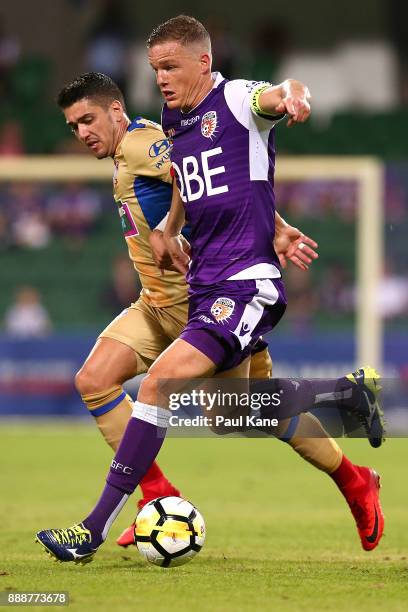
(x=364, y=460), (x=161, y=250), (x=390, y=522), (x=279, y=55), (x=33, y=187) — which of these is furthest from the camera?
(x=279, y=55)

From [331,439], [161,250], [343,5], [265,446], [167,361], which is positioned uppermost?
[343,5]

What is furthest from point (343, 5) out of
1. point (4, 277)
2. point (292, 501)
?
point (292, 501)

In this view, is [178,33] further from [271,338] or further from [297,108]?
[271,338]

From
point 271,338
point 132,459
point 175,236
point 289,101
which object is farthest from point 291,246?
point 271,338

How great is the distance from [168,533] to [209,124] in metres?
1.83

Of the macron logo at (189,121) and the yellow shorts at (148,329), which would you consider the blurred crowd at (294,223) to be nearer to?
the yellow shorts at (148,329)

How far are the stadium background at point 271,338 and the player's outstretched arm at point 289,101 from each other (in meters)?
1.88

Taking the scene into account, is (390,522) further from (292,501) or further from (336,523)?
(292,501)

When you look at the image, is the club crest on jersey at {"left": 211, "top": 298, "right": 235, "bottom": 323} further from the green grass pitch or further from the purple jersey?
the green grass pitch

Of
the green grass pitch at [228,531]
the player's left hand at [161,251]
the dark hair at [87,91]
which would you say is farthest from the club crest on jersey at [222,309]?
the dark hair at [87,91]

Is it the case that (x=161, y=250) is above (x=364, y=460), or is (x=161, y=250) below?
above

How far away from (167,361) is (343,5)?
16.4m

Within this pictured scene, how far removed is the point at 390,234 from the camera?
15.2 m

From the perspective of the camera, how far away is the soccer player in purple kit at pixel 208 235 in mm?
5613
